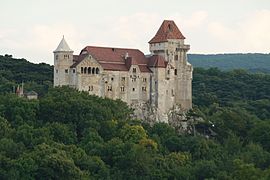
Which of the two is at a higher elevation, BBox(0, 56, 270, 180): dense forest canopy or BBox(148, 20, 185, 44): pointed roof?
BBox(148, 20, 185, 44): pointed roof

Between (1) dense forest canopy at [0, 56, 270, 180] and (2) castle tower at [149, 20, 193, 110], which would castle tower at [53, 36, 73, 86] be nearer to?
(1) dense forest canopy at [0, 56, 270, 180]

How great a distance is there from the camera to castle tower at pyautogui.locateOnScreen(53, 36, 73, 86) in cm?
8525

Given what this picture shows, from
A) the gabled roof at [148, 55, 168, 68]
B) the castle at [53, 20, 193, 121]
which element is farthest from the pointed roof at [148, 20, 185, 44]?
the gabled roof at [148, 55, 168, 68]

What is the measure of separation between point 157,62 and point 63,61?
33.6 ft

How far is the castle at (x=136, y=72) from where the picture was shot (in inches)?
3361

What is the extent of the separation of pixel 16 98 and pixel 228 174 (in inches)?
899

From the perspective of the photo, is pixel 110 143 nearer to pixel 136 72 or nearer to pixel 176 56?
pixel 136 72

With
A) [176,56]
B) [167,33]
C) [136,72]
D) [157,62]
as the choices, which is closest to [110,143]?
[136,72]

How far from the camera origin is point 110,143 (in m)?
78.2

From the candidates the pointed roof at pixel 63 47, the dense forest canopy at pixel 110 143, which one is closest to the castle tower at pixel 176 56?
the dense forest canopy at pixel 110 143

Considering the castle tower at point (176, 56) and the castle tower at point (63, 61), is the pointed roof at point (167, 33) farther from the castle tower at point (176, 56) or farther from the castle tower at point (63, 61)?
the castle tower at point (63, 61)

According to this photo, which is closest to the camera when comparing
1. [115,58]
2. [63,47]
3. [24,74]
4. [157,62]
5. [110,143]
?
[110,143]

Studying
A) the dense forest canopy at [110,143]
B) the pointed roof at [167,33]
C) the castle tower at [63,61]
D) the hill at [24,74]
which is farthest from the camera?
the hill at [24,74]

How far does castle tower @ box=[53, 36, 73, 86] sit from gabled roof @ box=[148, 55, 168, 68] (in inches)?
363
